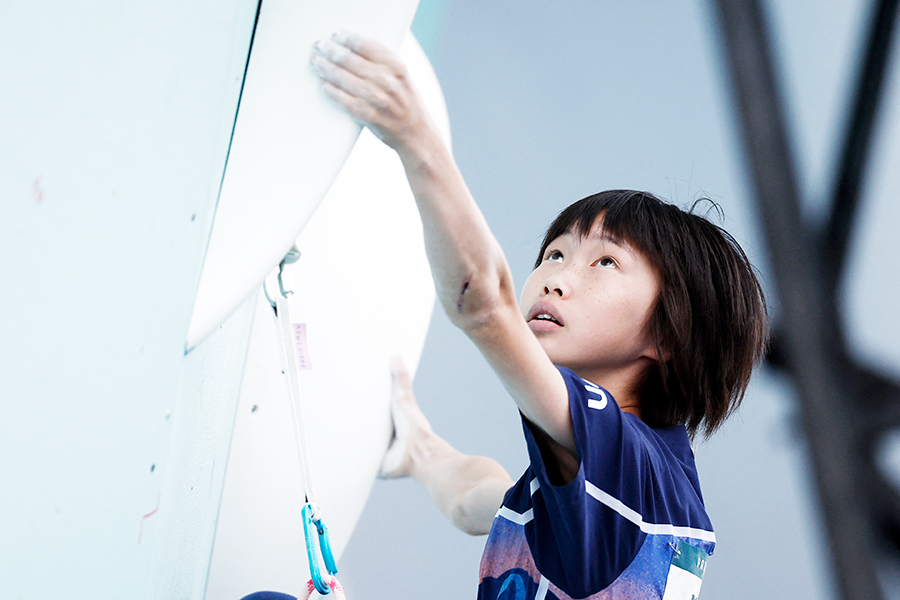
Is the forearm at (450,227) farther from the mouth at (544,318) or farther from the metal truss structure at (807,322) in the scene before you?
the metal truss structure at (807,322)

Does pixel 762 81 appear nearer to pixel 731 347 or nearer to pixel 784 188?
pixel 784 188

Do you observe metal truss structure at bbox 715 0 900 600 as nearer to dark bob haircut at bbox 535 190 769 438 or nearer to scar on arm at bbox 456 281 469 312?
dark bob haircut at bbox 535 190 769 438

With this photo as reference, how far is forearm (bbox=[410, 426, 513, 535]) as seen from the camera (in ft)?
2.27

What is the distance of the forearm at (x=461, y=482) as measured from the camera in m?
0.69

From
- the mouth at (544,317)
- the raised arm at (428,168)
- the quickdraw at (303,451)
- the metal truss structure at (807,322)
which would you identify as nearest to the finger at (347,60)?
the raised arm at (428,168)

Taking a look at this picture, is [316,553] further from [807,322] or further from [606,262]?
[807,322]

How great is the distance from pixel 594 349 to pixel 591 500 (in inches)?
5.1

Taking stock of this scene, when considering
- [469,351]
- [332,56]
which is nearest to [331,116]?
[332,56]

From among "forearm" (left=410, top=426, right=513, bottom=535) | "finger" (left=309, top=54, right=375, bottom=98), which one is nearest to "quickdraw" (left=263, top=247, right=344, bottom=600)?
"finger" (left=309, top=54, right=375, bottom=98)

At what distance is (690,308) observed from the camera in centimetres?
48

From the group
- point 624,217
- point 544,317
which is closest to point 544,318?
point 544,317

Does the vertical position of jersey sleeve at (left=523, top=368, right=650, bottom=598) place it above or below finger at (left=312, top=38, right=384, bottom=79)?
below

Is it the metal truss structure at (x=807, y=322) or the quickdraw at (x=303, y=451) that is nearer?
the quickdraw at (x=303, y=451)

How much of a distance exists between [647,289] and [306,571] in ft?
1.28
